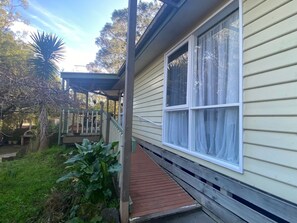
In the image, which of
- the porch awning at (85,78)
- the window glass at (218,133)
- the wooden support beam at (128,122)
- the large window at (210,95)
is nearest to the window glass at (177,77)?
the large window at (210,95)

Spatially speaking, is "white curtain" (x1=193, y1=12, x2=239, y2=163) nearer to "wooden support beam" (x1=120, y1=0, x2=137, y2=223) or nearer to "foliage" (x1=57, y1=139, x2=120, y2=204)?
"wooden support beam" (x1=120, y1=0, x2=137, y2=223)

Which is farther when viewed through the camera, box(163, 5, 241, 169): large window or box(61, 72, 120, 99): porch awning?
box(61, 72, 120, 99): porch awning

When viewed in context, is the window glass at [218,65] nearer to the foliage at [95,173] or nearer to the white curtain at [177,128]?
the white curtain at [177,128]

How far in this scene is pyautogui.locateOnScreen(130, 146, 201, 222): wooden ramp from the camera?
2.84m

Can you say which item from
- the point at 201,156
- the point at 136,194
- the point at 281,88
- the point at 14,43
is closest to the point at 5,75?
the point at 136,194

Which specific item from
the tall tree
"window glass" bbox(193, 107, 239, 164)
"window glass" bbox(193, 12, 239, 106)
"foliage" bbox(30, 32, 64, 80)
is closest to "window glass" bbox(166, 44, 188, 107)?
"window glass" bbox(193, 12, 239, 106)

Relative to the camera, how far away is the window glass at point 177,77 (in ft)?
12.9

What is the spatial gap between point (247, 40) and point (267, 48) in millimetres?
323

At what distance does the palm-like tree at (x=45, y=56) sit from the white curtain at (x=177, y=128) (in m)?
5.32

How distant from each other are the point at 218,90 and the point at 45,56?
24.8 feet

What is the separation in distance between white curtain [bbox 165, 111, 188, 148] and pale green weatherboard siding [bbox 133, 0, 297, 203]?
1275 mm

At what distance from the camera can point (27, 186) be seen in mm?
4594

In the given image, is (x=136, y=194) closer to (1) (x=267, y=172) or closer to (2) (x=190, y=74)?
(1) (x=267, y=172)

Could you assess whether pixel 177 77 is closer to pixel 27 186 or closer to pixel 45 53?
pixel 27 186
